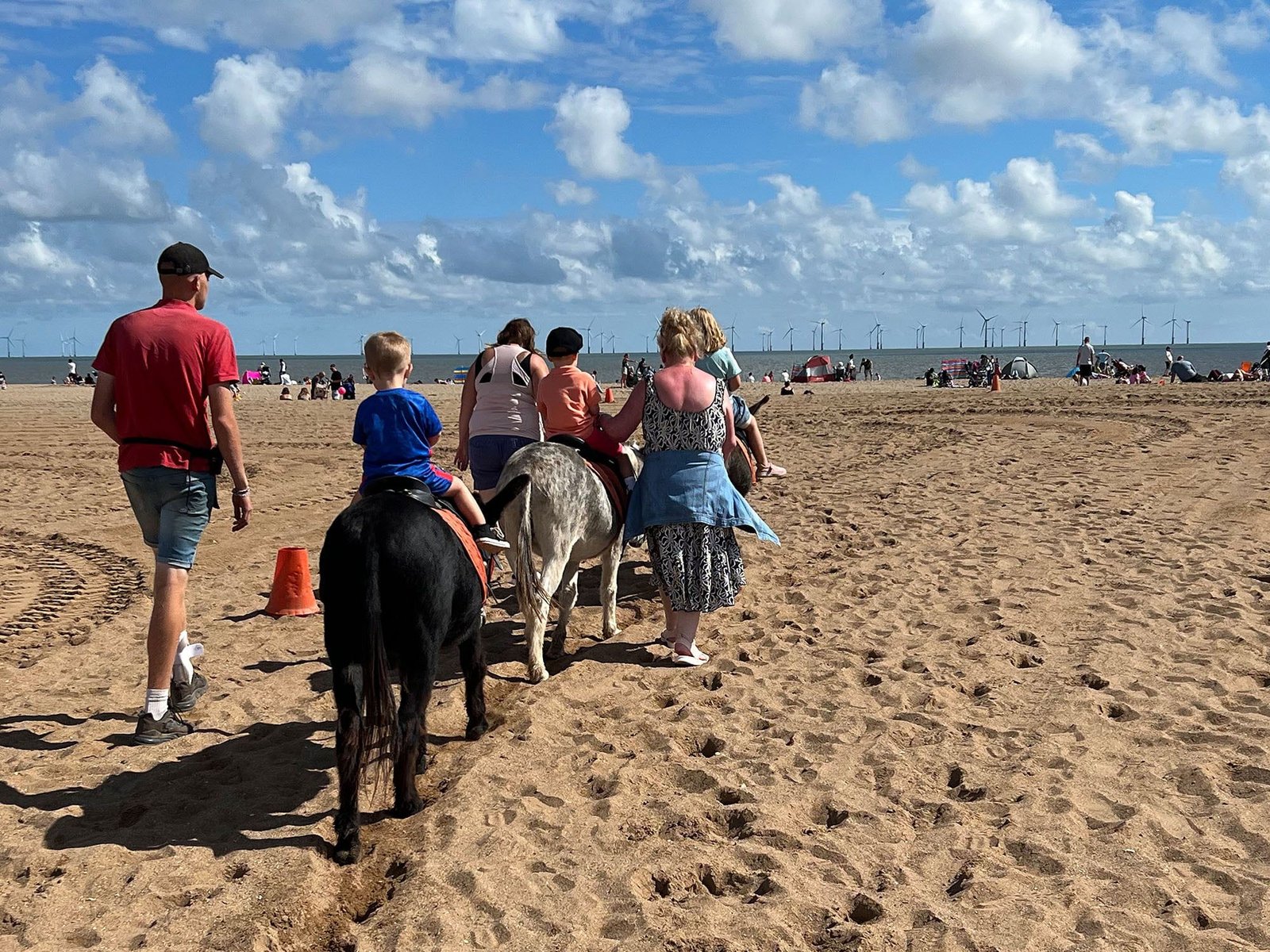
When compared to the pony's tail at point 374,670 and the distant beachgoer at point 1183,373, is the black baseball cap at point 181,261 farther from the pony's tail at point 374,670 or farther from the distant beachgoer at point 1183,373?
the distant beachgoer at point 1183,373

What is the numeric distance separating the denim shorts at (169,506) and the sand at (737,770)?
105 centimetres

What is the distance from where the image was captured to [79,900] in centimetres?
378

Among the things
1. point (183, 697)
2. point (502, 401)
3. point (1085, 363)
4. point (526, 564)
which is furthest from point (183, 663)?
point (1085, 363)

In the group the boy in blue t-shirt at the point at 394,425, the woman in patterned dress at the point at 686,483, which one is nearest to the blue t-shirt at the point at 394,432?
the boy in blue t-shirt at the point at 394,425

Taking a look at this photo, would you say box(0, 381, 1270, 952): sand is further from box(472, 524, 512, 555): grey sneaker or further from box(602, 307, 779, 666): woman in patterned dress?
box(472, 524, 512, 555): grey sneaker

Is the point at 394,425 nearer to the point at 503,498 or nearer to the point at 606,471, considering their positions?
the point at 503,498

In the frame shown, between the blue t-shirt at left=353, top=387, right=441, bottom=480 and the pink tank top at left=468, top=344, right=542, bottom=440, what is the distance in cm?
199

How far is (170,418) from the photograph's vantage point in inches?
197

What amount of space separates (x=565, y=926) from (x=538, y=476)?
300 cm

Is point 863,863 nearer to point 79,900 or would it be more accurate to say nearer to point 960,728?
point 960,728

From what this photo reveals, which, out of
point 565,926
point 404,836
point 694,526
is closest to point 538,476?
point 694,526

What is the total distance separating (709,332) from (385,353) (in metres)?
2.18

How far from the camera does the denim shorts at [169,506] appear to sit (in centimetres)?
502

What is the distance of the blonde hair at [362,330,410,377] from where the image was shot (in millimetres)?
4809
